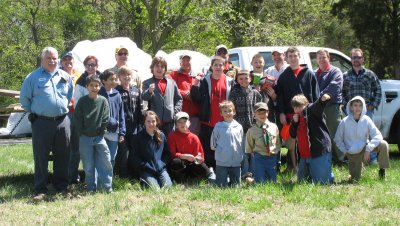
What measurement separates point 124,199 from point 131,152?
137 cm

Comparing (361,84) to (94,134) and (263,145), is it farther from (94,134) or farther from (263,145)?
(94,134)

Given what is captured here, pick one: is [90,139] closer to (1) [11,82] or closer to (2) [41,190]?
(2) [41,190]

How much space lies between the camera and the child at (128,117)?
7.85m

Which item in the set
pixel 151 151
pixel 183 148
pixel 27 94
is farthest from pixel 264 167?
pixel 27 94

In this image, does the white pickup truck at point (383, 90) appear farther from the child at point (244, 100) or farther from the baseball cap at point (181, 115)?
the baseball cap at point (181, 115)

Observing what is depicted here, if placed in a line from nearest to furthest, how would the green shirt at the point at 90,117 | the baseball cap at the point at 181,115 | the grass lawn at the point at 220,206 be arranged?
the grass lawn at the point at 220,206, the green shirt at the point at 90,117, the baseball cap at the point at 181,115

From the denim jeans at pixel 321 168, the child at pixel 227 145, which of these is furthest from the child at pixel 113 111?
the denim jeans at pixel 321 168

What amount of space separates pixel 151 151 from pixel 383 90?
500cm

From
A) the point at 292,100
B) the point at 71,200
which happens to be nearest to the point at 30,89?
the point at 71,200

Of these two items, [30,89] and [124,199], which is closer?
[124,199]

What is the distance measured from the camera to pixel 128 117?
7977mm

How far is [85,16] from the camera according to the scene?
28219 mm

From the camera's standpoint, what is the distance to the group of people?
23.4 feet

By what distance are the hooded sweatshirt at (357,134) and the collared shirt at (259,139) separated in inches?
35.9
